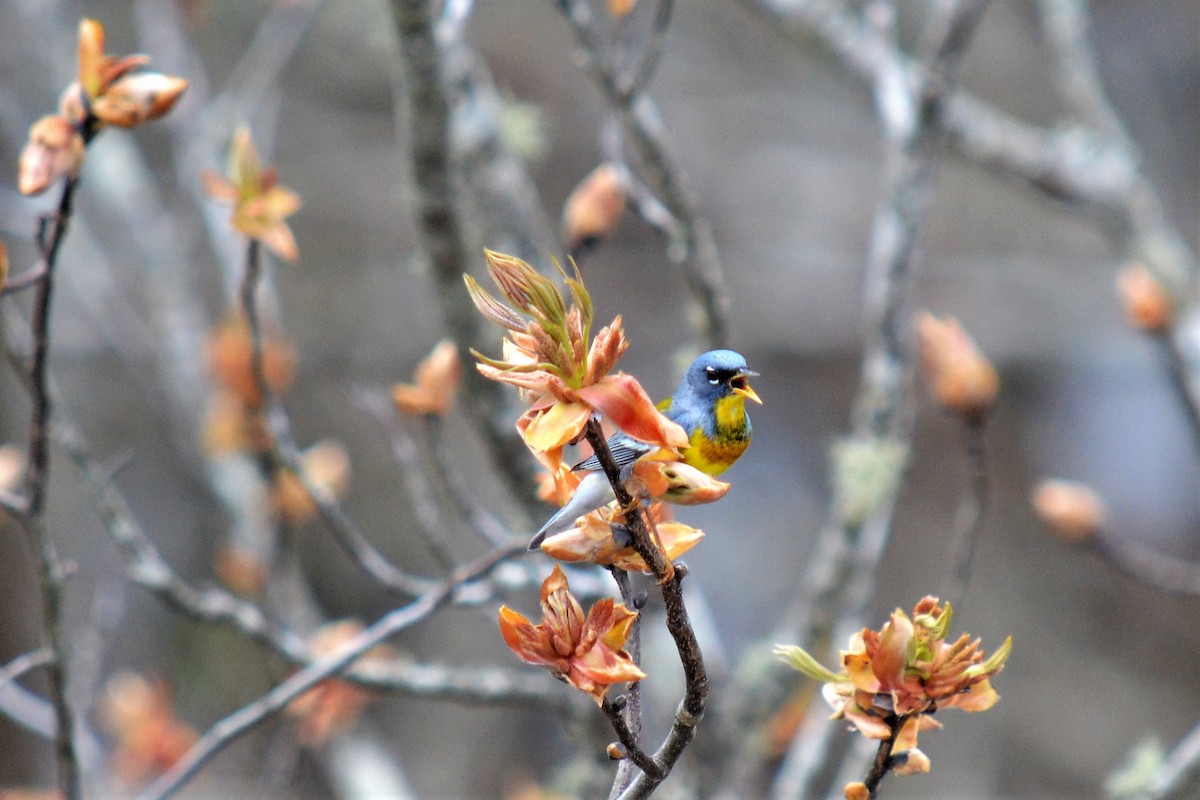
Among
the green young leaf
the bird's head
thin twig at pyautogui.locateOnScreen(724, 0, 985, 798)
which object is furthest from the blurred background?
the green young leaf

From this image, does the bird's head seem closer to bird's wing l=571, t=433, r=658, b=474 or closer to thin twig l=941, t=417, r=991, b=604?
bird's wing l=571, t=433, r=658, b=474

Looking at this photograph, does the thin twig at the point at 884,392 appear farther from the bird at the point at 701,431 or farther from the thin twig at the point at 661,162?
the bird at the point at 701,431

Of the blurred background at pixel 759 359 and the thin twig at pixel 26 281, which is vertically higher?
the thin twig at pixel 26 281

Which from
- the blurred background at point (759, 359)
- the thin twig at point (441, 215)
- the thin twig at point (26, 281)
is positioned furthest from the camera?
the blurred background at point (759, 359)

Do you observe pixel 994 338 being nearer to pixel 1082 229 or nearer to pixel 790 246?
pixel 1082 229

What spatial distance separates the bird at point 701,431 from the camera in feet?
2.23

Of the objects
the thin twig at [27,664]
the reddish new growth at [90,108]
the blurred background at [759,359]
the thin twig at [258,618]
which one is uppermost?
the reddish new growth at [90,108]

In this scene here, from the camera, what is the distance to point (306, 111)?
3.97m

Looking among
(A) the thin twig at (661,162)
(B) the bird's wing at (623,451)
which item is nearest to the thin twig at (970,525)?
(A) the thin twig at (661,162)

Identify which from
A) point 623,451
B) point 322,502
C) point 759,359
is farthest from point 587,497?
point 759,359

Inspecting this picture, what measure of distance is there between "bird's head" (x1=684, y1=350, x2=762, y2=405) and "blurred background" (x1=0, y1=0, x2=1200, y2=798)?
108 inches

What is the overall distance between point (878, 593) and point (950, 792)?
2.35ft

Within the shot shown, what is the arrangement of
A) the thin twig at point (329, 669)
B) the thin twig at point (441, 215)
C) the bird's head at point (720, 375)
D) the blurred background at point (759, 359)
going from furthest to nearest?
the blurred background at point (759, 359)
the thin twig at point (441, 215)
the thin twig at point (329, 669)
the bird's head at point (720, 375)

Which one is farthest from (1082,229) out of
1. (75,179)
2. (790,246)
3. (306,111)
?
(75,179)
